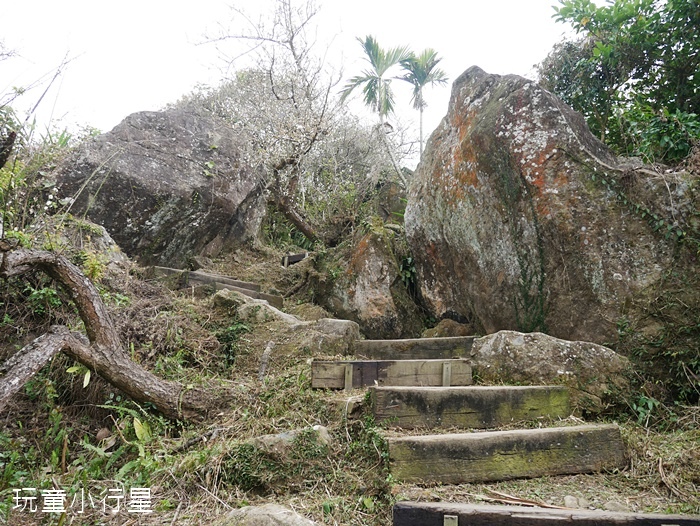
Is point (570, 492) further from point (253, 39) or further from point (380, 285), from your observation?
point (253, 39)

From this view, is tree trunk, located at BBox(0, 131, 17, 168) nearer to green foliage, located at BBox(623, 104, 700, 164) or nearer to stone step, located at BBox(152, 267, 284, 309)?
stone step, located at BBox(152, 267, 284, 309)

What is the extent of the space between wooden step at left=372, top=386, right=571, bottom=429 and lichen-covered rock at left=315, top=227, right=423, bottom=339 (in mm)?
2670

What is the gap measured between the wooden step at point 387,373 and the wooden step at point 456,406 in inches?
21.5

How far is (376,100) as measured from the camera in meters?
14.8

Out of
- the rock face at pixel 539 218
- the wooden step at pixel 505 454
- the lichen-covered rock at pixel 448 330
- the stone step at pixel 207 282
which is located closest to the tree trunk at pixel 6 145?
the wooden step at pixel 505 454

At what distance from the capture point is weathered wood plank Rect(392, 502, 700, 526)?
2.43 meters

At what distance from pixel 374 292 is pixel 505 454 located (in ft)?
11.5

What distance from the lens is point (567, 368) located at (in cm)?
386

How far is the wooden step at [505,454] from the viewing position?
297cm

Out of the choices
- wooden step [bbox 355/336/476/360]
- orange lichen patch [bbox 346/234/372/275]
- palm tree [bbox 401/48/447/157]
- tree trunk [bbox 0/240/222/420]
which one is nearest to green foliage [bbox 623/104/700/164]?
wooden step [bbox 355/336/476/360]

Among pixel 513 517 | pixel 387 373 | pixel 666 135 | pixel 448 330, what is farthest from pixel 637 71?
pixel 513 517

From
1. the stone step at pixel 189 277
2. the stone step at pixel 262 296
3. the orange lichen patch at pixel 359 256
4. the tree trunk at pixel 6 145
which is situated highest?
the tree trunk at pixel 6 145

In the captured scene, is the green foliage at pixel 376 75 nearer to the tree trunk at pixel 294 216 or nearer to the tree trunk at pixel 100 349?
the tree trunk at pixel 294 216

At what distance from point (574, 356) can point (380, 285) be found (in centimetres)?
292
